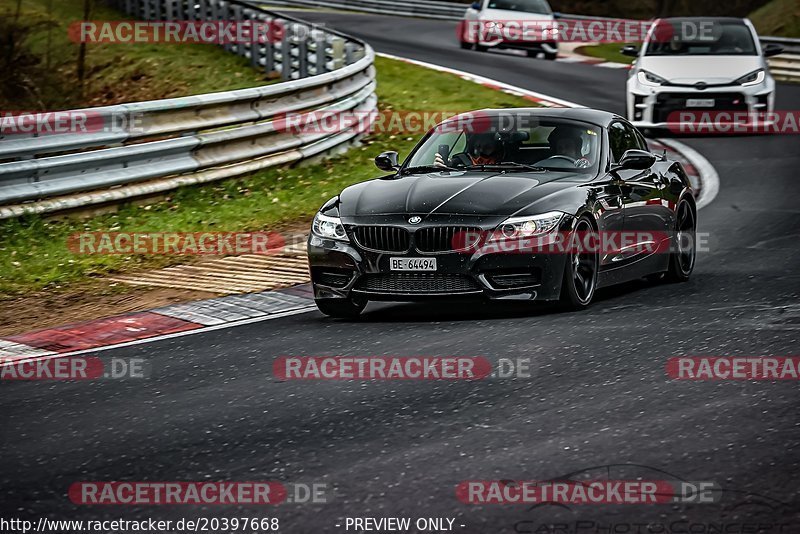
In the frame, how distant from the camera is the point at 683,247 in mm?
11539

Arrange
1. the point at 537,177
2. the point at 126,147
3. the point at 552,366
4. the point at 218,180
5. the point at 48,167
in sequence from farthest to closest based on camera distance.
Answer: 1. the point at 218,180
2. the point at 126,147
3. the point at 48,167
4. the point at 537,177
5. the point at 552,366

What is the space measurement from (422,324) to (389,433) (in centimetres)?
304

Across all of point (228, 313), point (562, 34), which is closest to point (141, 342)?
point (228, 313)

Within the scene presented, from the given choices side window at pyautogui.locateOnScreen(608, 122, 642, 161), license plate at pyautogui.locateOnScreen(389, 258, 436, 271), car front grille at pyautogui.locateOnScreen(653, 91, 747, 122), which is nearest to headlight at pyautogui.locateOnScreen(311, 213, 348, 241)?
license plate at pyautogui.locateOnScreen(389, 258, 436, 271)

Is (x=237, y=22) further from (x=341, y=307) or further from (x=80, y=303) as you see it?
(x=341, y=307)

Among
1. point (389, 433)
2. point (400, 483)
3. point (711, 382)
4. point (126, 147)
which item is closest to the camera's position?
point (400, 483)

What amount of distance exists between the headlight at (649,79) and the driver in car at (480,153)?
10845 mm

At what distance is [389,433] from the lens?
6.46 metres

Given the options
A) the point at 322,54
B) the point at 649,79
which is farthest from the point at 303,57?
the point at 649,79

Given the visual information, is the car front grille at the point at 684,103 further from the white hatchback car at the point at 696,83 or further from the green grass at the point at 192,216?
the green grass at the point at 192,216

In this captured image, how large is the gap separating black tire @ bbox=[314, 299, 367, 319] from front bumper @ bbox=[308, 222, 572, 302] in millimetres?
229

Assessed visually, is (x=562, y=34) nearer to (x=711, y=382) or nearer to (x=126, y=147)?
(x=126, y=147)

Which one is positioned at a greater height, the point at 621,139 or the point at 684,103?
the point at 621,139

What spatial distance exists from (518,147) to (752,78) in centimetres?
1148
